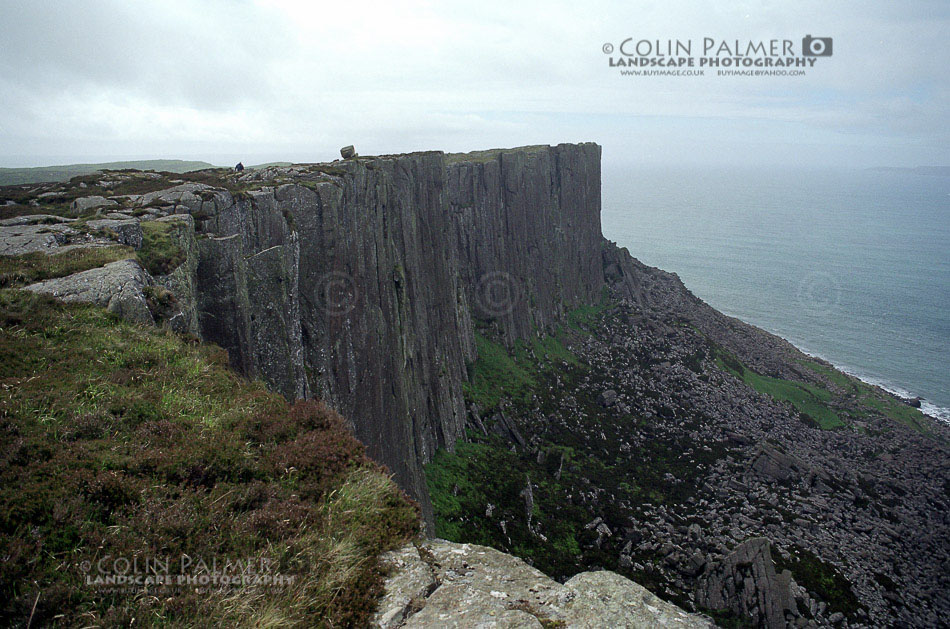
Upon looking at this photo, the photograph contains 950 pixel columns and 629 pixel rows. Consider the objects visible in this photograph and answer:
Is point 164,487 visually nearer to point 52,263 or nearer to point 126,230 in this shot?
point 52,263

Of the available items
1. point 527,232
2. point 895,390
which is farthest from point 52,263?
point 895,390

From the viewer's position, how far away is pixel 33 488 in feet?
21.2

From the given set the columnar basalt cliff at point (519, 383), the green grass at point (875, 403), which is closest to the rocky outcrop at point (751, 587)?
the columnar basalt cliff at point (519, 383)

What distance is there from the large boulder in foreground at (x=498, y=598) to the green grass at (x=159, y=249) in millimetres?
12394

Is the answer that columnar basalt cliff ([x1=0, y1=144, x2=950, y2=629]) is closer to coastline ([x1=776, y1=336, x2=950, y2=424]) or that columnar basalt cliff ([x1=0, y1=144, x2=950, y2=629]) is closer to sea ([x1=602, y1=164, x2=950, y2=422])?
coastline ([x1=776, y1=336, x2=950, y2=424])

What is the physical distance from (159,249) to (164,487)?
11186mm

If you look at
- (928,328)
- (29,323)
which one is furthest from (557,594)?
Result: (928,328)

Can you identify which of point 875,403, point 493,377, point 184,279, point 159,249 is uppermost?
point 159,249

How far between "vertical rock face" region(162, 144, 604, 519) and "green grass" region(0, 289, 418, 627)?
20.6ft

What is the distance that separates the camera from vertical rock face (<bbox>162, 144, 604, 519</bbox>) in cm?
1958

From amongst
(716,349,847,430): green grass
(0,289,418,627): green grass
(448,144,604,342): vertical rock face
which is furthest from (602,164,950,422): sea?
(0,289,418,627): green grass

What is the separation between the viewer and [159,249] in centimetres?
1596

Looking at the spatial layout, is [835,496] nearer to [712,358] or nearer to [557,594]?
[712,358]

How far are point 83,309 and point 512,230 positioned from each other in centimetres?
5855
